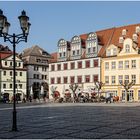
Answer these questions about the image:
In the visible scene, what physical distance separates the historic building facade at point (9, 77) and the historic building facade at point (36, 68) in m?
1.89

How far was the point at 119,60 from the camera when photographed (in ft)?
222

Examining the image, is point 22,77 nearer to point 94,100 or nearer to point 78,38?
point 78,38

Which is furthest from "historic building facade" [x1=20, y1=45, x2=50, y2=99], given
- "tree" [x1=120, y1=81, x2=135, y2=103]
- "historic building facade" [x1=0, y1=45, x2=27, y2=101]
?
"tree" [x1=120, y1=81, x2=135, y2=103]

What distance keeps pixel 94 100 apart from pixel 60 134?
1959 inches

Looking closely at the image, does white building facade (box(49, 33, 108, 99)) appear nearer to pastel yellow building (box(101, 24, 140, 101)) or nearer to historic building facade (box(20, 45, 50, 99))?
pastel yellow building (box(101, 24, 140, 101))

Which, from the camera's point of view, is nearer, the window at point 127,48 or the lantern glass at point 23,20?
the lantern glass at point 23,20

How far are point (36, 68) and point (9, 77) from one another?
7.77 m

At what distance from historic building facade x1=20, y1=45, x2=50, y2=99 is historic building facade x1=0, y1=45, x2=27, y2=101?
6.20 feet

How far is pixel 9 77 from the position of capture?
3371 inches

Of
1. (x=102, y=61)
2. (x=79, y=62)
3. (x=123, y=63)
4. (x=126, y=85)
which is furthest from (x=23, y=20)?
(x=79, y=62)

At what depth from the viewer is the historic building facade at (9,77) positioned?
83938mm

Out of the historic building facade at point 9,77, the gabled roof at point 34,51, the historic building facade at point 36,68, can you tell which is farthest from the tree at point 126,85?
the gabled roof at point 34,51

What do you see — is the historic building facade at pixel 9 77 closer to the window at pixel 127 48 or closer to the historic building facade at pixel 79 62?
the historic building facade at pixel 79 62

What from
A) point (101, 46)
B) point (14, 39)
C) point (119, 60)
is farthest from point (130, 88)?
point (14, 39)
